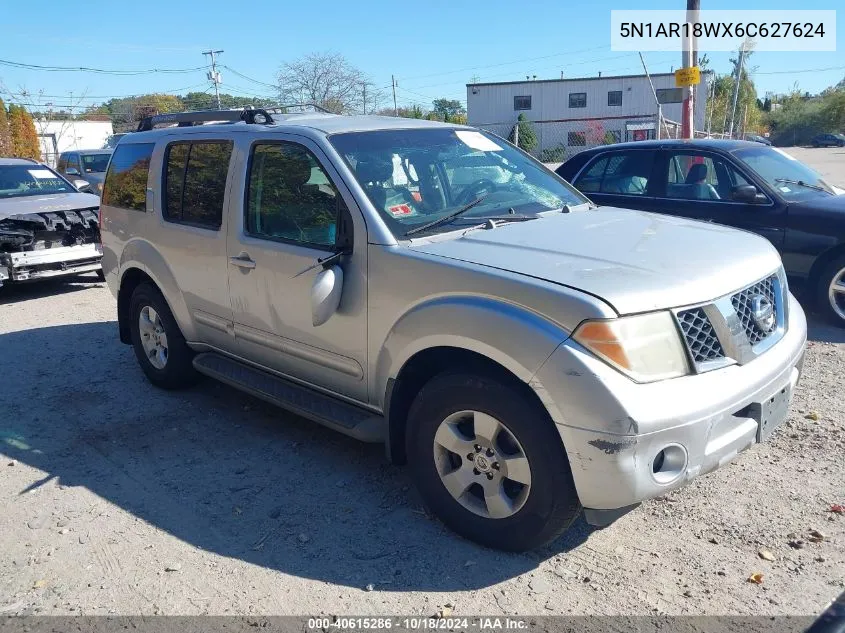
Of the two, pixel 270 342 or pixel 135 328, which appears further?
pixel 135 328

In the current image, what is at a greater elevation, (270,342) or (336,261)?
(336,261)

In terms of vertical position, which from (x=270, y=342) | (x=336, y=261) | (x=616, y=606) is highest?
(x=336, y=261)

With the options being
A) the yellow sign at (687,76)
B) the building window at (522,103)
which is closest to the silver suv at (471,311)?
the yellow sign at (687,76)

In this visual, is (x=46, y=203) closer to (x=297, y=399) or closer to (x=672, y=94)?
(x=297, y=399)

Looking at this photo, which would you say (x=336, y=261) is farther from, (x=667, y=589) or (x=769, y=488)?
(x=769, y=488)

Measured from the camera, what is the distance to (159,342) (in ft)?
17.6

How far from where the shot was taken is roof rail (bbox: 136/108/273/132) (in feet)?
15.0

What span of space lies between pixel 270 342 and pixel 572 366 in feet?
6.94

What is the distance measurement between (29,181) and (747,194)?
917 centimetres

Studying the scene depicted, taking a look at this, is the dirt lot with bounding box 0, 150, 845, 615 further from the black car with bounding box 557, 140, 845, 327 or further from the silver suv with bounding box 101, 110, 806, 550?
the black car with bounding box 557, 140, 845, 327

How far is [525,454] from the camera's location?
9.64ft

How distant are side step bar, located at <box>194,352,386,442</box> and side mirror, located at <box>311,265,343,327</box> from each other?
1.65 ft

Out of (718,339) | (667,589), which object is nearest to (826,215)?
(718,339)

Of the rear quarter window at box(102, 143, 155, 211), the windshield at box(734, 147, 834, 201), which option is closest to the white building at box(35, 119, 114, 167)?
the rear quarter window at box(102, 143, 155, 211)
